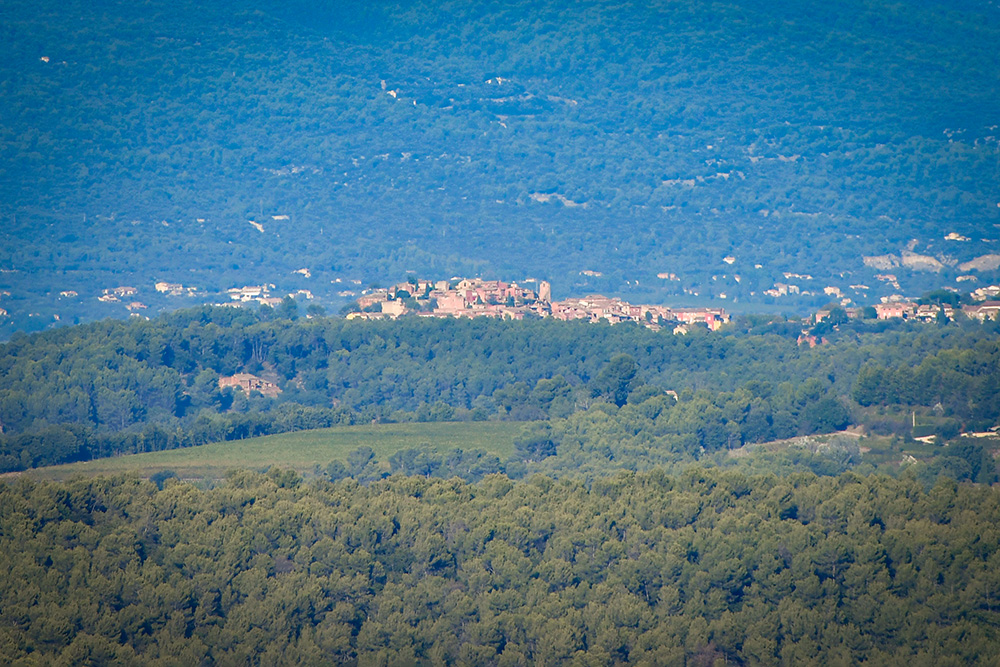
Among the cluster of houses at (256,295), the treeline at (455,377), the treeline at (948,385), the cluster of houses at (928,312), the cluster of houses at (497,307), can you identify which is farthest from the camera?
the cluster of houses at (256,295)

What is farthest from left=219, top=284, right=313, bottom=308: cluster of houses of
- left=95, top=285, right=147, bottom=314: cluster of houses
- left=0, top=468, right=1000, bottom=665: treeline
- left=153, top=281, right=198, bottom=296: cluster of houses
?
left=0, top=468, right=1000, bottom=665: treeline

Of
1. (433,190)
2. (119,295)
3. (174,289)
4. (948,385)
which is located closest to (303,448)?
(948,385)

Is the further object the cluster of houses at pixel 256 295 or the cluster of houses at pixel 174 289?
the cluster of houses at pixel 174 289

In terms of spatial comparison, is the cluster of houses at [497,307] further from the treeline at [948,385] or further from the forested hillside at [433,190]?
the forested hillside at [433,190]

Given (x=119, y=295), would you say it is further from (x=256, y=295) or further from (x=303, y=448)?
(x=303, y=448)

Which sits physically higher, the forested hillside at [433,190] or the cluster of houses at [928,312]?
the forested hillside at [433,190]

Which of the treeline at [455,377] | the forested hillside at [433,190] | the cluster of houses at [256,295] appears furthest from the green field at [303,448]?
the cluster of houses at [256,295]

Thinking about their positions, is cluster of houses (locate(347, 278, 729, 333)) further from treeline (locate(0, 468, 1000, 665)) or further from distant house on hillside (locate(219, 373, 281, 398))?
treeline (locate(0, 468, 1000, 665))
